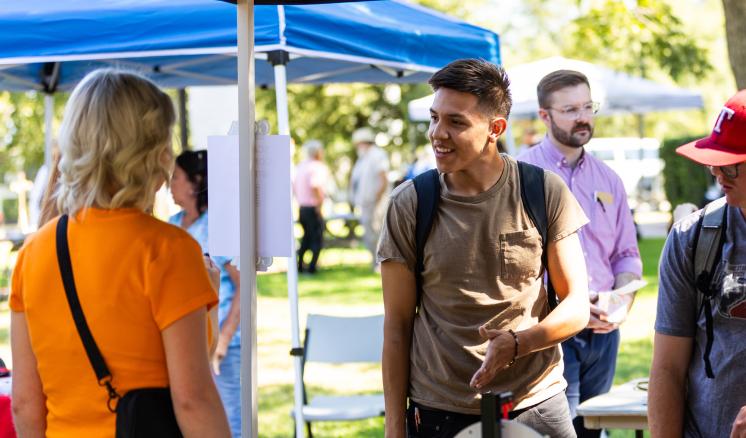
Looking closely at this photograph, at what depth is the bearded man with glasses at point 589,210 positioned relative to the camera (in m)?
4.52

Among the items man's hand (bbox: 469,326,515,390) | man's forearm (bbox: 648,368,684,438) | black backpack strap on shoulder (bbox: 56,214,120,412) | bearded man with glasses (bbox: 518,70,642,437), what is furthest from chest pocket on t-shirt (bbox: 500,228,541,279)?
bearded man with glasses (bbox: 518,70,642,437)

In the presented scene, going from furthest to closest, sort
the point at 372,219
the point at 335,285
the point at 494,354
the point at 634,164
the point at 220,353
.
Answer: the point at 634,164
the point at 372,219
the point at 335,285
the point at 220,353
the point at 494,354

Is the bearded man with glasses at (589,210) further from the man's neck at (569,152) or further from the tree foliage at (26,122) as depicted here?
the tree foliage at (26,122)

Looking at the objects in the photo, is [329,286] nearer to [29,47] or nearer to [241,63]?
[29,47]

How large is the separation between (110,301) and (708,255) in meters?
1.51

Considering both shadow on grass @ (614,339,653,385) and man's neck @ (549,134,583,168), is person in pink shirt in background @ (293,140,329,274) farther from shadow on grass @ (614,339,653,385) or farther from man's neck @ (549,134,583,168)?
man's neck @ (549,134,583,168)

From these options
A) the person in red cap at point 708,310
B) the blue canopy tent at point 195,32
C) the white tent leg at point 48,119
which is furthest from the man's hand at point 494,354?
the white tent leg at point 48,119

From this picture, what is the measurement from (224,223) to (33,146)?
80.2ft

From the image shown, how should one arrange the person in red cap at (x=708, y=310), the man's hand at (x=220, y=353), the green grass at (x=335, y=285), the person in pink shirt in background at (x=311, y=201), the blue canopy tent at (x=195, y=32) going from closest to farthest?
1. the person in red cap at (x=708, y=310)
2. the blue canopy tent at (x=195, y=32)
3. the man's hand at (x=220, y=353)
4. the green grass at (x=335, y=285)
5. the person in pink shirt in background at (x=311, y=201)

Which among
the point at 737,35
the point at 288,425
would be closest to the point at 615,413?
the point at 737,35

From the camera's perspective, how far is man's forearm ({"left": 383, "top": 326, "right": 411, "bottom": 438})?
296 cm

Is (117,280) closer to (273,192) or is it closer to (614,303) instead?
(273,192)

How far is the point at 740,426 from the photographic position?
2.49 metres

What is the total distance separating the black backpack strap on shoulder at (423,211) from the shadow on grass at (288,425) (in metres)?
3.84
